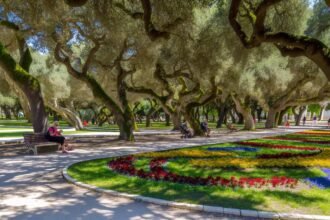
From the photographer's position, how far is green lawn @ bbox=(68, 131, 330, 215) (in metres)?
6.39

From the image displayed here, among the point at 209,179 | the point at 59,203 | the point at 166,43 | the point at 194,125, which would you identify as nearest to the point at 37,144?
the point at 59,203

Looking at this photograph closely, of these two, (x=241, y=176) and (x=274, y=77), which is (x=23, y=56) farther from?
(x=274, y=77)

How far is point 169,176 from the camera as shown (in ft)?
28.8

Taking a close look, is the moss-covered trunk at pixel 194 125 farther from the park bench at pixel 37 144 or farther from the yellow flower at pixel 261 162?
the park bench at pixel 37 144

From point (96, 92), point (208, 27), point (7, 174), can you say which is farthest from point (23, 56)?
point (208, 27)

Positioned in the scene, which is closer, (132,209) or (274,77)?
(132,209)

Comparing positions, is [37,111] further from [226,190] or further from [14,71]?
[226,190]

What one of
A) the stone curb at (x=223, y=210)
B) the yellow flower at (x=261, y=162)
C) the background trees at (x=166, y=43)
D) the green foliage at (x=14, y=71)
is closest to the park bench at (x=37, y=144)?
the background trees at (x=166, y=43)

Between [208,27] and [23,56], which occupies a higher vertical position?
[208,27]

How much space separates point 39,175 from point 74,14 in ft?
33.0

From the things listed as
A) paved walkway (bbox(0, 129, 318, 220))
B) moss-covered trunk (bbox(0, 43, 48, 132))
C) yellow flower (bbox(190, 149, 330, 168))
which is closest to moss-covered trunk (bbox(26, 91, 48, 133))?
moss-covered trunk (bbox(0, 43, 48, 132))

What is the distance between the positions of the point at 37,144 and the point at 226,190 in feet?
30.7

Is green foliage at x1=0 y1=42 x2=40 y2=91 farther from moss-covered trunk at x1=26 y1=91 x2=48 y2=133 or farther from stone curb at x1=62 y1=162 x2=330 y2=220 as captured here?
stone curb at x1=62 y1=162 x2=330 y2=220

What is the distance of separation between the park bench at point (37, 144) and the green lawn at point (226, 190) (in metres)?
3.94
